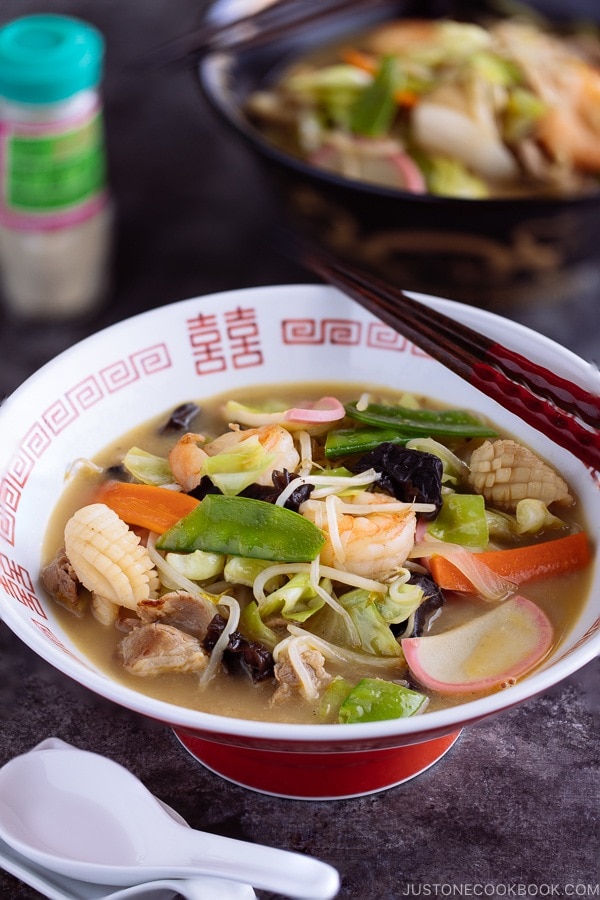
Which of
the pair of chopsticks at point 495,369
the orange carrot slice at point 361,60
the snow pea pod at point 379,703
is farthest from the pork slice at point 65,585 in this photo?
the orange carrot slice at point 361,60

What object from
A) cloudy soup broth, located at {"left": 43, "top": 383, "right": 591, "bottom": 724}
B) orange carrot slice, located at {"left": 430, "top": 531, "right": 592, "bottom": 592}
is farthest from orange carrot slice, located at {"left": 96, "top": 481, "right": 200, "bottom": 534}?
orange carrot slice, located at {"left": 430, "top": 531, "right": 592, "bottom": 592}

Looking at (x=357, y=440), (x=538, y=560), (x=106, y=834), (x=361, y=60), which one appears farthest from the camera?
(x=361, y=60)

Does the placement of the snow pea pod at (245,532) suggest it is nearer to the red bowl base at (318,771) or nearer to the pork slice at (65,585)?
the pork slice at (65,585)

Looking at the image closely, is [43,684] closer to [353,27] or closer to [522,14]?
[353,27]

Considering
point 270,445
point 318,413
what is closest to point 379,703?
point 270,445

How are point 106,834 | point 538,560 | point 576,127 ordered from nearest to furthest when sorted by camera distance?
point 106,834 → point 538,560 → point 576,127

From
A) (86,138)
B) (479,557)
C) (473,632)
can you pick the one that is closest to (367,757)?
(473,632)

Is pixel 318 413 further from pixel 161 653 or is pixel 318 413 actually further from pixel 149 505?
pixel 161 653
